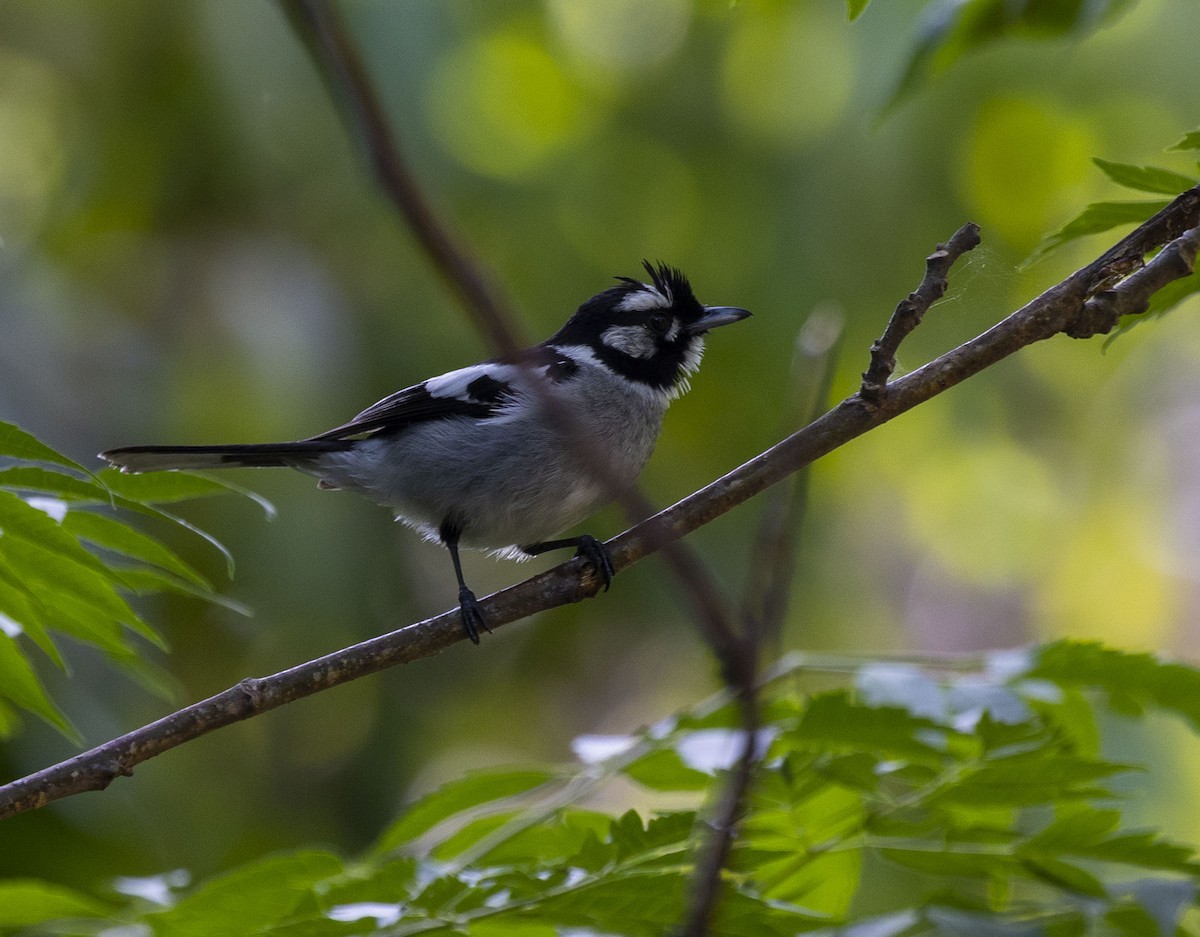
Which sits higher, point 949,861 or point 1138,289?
point 1138,289

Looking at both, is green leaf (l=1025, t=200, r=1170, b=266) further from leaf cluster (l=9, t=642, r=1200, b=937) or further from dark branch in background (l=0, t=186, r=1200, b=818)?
leaf cluster (l=9, t=642, r=1200, b=937)

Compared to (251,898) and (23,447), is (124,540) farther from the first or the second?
(251,898)

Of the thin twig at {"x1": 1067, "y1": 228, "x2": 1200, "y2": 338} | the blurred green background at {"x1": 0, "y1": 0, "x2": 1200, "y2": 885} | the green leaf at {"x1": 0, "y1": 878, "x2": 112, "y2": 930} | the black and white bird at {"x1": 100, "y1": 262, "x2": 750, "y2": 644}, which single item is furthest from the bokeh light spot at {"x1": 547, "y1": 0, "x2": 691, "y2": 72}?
the green leaf at {"x1": 0, "y1": 878, "x2": 112, "y2": 930}

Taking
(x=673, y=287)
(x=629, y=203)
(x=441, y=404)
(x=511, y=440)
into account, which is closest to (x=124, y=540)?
(x=511, y=440)

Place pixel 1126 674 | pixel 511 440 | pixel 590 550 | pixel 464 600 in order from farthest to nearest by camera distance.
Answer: pixel 511 440 < pixel 464 600 < pixel 590 550 < pixel 1126 674

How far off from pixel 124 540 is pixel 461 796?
814 millimetres

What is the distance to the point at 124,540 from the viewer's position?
84.6 inches

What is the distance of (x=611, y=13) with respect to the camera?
801 centimetres

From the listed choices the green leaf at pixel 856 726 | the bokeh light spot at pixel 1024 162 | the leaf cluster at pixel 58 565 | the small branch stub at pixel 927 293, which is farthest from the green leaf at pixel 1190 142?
the bokeh light spot at pixel 1024 162

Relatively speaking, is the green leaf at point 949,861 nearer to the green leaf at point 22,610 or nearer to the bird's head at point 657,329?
the green leaf at point 22,610

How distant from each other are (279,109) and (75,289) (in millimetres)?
1542

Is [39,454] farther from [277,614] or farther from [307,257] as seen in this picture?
[307,257]

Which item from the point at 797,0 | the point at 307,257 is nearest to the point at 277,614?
the point at 307,257

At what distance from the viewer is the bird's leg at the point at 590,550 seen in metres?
2.59
